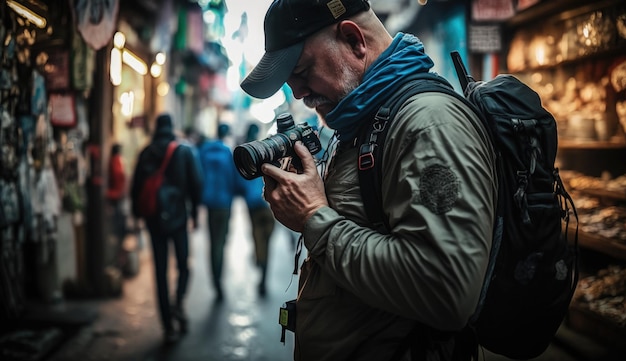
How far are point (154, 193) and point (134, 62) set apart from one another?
4.40 metres

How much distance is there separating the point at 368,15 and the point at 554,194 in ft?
2.76

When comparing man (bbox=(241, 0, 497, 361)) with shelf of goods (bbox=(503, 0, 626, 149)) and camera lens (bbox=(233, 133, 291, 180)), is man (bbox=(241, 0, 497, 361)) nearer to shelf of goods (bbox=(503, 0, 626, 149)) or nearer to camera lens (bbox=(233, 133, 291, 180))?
camera lens (bbox=(233, 133, 291, 180))

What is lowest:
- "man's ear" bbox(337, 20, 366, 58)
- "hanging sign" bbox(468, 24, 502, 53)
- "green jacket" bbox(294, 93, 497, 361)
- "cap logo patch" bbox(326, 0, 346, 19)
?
"green jacket" bbox(294, 93, 497, 361)

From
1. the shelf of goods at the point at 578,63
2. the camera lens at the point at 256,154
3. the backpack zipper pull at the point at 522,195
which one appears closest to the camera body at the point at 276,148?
the camera lens at the point at 256,154

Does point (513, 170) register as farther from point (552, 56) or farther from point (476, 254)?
point (552, 56)

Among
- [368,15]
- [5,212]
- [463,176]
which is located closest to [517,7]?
[368,15]

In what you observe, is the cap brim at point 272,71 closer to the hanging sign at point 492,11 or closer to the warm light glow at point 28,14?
the warm light glow at point 28,14

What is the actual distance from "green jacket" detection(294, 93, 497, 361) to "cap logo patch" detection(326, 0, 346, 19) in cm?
41

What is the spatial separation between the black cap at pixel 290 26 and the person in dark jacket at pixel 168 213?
342 cm

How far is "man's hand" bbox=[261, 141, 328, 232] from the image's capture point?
1.44 meters

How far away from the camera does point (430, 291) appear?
1.19m

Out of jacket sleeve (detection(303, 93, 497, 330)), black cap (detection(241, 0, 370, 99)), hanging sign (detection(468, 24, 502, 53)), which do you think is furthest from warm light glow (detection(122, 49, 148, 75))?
jacket sleeve (detection(303, 93, 497, 330))

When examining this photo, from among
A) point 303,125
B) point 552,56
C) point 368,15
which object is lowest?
point 303,125

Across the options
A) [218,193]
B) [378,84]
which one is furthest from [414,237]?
[218,193]
